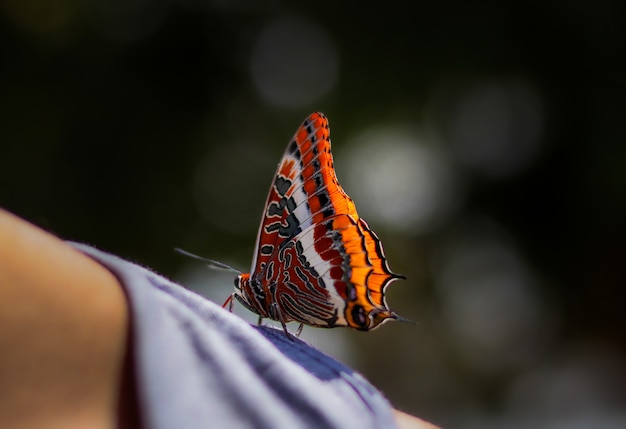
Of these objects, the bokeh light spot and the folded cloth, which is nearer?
the folded cloth

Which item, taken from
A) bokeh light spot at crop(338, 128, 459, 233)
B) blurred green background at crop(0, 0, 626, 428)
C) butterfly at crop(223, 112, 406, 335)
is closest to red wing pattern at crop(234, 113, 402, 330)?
butterfly at crop(223, 112, 406, 335)

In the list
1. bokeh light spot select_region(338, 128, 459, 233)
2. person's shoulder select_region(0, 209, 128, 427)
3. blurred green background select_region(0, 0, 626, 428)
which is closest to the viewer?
person's shoulder select_region(0, 209, 128, 427)

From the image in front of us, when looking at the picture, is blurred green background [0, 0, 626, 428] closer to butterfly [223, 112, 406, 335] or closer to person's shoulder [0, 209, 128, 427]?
butterfly [223, 112, 406, 335]

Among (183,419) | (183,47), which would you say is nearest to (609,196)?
(183,47)

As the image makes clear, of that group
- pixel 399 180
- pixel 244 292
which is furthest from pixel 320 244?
pixel 399 180

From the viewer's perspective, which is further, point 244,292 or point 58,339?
point 244,292

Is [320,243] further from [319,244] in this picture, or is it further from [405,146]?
[405,146]

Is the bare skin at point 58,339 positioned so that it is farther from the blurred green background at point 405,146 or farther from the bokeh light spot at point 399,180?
the blurred green background at point 405,146

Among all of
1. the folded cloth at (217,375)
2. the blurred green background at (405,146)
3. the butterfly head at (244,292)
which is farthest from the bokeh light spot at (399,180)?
the folded cloth at (217,375)
